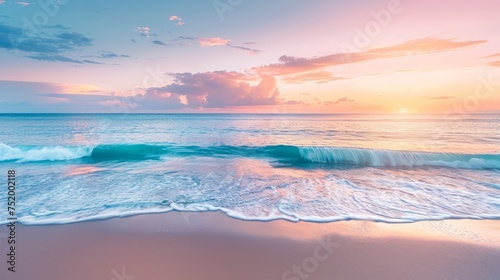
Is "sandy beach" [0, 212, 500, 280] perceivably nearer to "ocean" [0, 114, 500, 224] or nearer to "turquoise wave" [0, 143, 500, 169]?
"ocean" [0, 114, 500, 224]

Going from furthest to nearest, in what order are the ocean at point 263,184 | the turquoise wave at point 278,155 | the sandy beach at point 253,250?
the turquoise wave at point 278,155 < the ocean at point 263,184 < the sandy beach at point 253,250

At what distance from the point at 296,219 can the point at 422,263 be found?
99.5 inches

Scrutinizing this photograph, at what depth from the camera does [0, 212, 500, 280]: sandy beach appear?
3.89 metres

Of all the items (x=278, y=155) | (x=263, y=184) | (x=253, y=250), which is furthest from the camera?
(x=278, y=155)

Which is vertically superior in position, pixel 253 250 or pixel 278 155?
pixel 278 155

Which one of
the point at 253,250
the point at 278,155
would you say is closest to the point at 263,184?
the point at 253,250

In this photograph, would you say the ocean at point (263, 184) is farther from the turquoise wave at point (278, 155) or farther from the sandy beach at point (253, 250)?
the sandy beach at point (253, 250)

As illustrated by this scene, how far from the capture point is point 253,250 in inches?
180

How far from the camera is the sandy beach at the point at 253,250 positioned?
12.8 feet

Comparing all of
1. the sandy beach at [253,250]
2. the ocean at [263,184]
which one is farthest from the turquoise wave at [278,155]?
the sandy beach at [253,250]

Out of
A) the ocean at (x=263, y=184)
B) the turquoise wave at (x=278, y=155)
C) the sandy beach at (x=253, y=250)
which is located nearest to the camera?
the sandy beach at (x=253, y=250)

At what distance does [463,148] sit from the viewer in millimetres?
17047

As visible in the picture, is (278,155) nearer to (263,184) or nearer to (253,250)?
(263,184)

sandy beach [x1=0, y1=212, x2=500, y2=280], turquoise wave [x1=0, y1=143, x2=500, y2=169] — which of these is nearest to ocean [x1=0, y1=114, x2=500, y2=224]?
turquoise wave [x1=0, y1=143, x2=500, y2=169]
